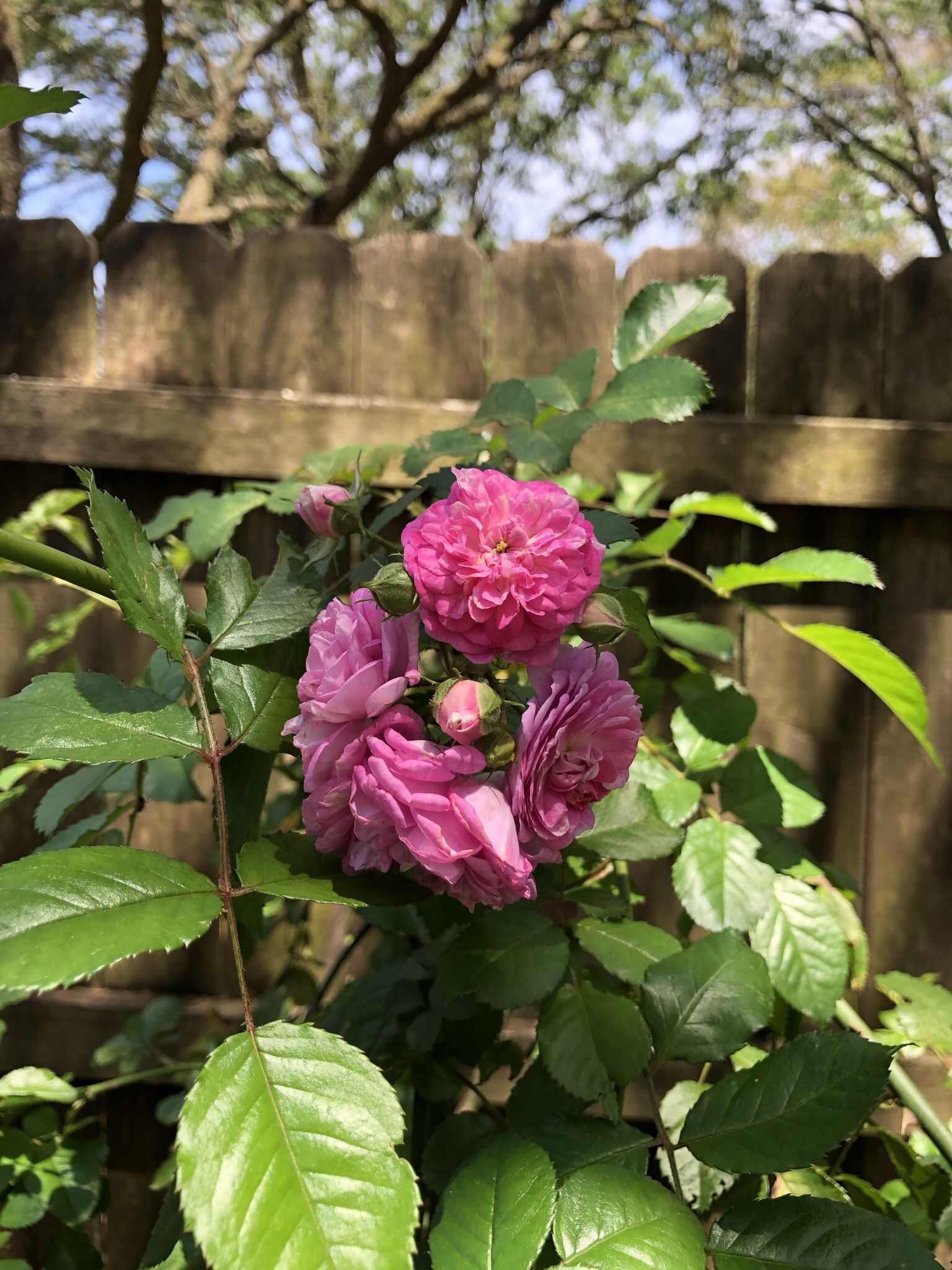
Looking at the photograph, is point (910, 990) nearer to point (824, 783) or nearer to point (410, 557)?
point (824, 783)

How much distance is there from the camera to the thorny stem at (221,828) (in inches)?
14.3

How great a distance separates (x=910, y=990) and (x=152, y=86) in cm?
332

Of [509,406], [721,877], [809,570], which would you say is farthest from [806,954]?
[509,406]

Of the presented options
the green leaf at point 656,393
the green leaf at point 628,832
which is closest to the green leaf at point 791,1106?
the green leaf at point 628,832

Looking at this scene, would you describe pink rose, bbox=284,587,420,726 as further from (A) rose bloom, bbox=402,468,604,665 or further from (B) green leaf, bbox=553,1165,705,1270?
(B) green leaf, bbox=553,1165,705,1270

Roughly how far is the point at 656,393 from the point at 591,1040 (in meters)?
0.50

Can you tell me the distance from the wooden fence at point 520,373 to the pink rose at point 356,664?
0.81 meters

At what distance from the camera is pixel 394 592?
16.0 inches

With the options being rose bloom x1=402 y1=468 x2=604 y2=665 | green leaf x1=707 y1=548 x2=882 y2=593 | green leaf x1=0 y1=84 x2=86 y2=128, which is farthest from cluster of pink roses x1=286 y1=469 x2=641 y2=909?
green leaf x1=707 y1=548 x2=882 y2=593

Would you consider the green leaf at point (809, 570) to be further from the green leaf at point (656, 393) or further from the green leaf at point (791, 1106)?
the green leaf at point (791, 1106)

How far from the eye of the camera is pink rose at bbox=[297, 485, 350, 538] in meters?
0.52

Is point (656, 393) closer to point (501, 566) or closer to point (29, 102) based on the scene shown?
point (501, 566)

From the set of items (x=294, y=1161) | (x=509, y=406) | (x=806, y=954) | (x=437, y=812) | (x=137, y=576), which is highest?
(x=509, y=406)

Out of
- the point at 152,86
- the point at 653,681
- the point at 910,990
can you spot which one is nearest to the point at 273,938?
the point at 653,681
